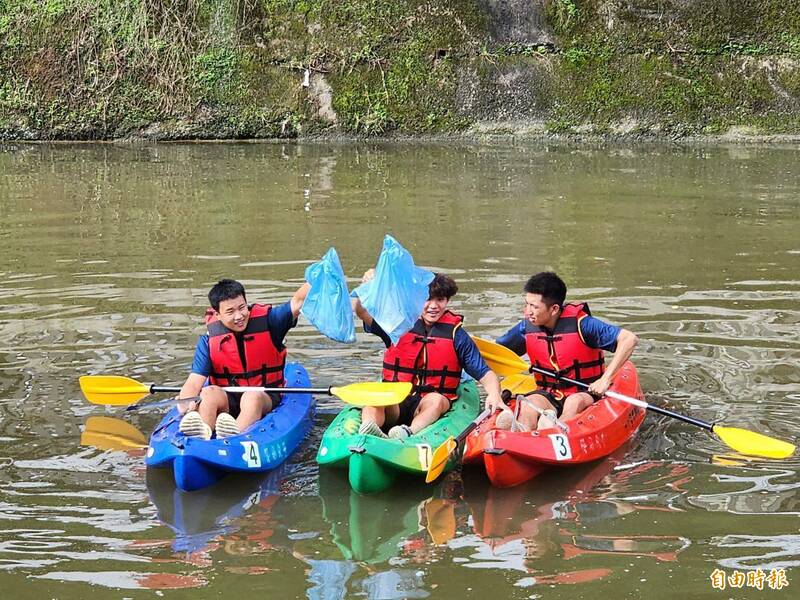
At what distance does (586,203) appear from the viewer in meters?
12.9

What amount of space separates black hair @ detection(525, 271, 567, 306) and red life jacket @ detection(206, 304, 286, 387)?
147 cm

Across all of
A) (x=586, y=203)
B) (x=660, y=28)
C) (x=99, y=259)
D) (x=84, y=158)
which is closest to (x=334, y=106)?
(x=84, y=158)

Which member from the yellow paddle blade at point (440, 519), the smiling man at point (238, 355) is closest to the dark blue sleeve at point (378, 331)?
the smiling man at point (238, 355)

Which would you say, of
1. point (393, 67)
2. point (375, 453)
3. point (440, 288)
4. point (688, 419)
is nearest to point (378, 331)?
point (440, 288)

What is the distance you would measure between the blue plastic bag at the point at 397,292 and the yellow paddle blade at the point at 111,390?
147 cm

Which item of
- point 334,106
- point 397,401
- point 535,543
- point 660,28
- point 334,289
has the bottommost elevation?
point 535,543

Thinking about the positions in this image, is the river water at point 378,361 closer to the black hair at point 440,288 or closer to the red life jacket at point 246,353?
the red life jacket at point 246,353

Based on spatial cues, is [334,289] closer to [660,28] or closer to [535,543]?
[535,543]

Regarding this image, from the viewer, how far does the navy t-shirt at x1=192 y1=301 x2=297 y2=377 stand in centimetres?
601

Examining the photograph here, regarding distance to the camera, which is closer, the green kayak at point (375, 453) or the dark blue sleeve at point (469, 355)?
the green kayak at point (375, 453)

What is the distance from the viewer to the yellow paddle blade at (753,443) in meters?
5.46

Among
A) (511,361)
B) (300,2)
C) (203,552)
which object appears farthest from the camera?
(300,2)

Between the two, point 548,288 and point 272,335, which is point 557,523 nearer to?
point 548,288

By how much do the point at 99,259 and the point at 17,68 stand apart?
11850 mm
